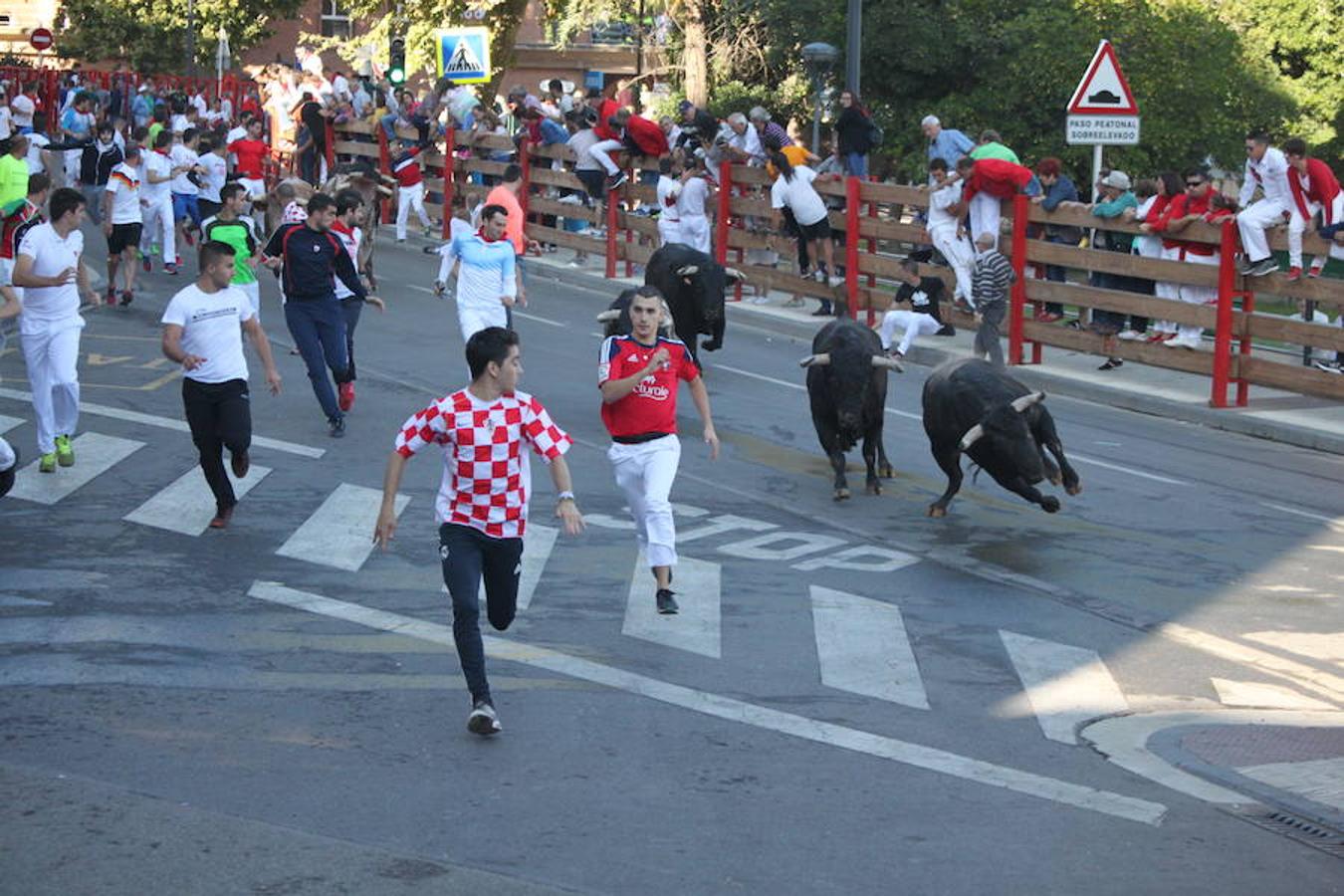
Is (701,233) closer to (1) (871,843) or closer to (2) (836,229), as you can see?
(2) (836,229)

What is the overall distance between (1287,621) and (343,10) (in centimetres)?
5919

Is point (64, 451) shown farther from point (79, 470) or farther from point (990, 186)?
point (990, 186)

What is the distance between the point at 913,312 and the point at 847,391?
26.9 ft

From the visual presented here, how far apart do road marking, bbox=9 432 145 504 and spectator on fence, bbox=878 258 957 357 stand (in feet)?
28.4

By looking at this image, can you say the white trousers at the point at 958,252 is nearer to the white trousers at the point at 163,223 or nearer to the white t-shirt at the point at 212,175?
the white trousers at the point at 163,223

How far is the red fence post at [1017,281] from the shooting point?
71.8 ft

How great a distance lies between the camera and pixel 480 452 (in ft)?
30.0

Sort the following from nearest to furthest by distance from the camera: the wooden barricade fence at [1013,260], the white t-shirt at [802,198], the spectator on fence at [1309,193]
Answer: the spectator on fence at [1309,193]
the wooden barricade fence at [1013,260]
the white t-shirt at [802,198]

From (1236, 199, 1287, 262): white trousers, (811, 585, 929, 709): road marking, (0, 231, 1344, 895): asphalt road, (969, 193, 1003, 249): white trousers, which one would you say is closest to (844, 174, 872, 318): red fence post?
(969, 193, 1003, 249): white trousers

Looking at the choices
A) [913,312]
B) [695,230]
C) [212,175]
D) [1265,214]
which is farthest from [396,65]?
[1265,214]

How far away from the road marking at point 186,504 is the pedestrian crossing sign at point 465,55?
19774 millimetres

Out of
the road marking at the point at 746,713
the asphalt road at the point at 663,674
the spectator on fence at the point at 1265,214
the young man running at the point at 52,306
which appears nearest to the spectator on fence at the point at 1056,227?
the spectator on fence at the point at 1265,214

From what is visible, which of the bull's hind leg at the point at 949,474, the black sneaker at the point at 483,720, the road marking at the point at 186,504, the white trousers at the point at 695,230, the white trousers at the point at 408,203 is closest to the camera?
the black sneaker at the point at 483,720

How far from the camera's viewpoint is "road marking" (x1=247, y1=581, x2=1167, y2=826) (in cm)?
854
